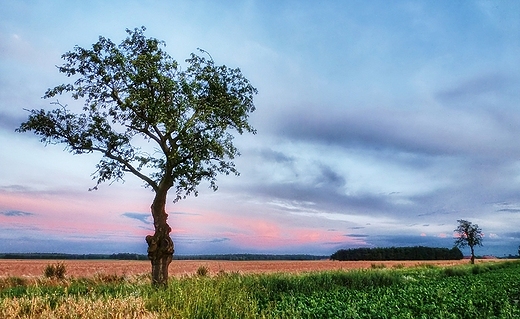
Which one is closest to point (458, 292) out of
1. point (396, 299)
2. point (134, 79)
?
point (396, 299)

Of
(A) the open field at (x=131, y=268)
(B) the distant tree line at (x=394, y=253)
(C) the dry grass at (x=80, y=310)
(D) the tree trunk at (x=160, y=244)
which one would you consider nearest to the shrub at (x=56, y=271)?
(A) the open field at (x=131, y=268)

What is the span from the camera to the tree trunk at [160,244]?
2056 cm

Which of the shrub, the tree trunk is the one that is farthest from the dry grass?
the shrub

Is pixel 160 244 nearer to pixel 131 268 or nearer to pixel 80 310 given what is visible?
pixel 80 310

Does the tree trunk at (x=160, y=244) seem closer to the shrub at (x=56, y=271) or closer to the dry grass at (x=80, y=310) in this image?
the dry grass at (x=80, y=310)

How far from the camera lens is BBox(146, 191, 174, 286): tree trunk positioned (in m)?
20.6

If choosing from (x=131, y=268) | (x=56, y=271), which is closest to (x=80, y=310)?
(x=56, y=271)

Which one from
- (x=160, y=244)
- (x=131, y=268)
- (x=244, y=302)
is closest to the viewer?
(x=244, y=302)

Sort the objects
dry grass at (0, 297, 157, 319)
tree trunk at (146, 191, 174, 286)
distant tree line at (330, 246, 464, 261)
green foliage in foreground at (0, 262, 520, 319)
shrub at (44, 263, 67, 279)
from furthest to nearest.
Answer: distant tree line at (330, 246, 464, 261) → shrub at (44, 263, 67, 279) → tree trunk at (146, 191, 174, 286) → green foliage in foreground at (0, 262, 520, 319) → dry grass at (0, 297, 157, 319)

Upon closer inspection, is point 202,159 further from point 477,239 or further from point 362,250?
point 362,250

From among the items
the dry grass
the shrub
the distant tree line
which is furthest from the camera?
the distant tree line

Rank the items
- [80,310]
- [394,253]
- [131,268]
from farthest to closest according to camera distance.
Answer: [394,253]
[131,268]
[80,310]

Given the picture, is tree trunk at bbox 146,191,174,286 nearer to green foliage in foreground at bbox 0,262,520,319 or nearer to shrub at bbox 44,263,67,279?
green foliage in foreground at bbox 0,262,520,319

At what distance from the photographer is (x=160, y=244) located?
822 inches
